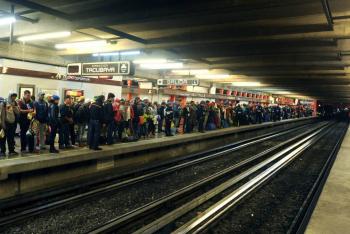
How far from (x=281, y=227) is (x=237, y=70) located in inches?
626

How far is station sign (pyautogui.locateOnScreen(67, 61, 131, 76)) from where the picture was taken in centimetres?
1183

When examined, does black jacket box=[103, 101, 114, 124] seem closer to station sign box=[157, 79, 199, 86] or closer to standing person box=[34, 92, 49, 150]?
standing person box=[34, 92, 49, 150]

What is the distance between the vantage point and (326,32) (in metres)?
10.7

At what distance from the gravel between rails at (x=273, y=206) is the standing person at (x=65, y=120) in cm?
564

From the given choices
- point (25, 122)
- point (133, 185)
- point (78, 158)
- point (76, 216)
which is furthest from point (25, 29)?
point (76, 216)

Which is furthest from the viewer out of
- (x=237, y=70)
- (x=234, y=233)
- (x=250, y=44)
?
(x=237, y=70)

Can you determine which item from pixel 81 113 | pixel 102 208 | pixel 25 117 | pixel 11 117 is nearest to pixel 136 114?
pixel 81 113

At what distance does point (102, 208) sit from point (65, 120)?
3.87 metres

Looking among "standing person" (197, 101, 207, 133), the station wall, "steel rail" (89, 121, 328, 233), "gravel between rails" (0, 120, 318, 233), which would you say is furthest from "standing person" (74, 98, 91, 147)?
"standing person" (197, 101, 207, 133)

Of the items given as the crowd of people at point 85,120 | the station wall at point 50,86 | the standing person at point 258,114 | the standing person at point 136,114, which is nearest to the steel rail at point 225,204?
the crowd of people at point 85,120

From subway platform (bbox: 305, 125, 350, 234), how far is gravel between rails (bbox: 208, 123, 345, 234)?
0.86m

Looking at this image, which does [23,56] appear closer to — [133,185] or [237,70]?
[133,185]

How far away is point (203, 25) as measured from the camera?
1102 centimetres

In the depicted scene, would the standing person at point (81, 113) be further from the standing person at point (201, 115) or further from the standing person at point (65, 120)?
the standing person at point (201, 115)
